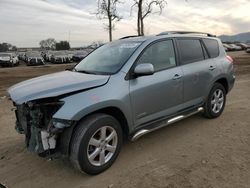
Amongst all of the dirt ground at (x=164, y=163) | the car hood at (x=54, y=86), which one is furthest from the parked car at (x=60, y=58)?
the car hood at (x=54, y=86)

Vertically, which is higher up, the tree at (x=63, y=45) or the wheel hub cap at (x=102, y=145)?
the tree at (x=63, y=45)

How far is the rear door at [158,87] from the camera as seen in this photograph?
13.6ft

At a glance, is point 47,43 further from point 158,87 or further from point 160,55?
point 158,87

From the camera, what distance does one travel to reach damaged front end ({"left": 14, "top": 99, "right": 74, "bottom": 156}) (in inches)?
135

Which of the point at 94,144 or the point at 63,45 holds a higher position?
the point at 63,45

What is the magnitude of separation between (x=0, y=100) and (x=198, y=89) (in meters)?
6.12

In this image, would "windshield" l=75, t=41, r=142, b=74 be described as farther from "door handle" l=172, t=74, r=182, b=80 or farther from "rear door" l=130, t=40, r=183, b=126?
"door handle" l=172, t=74, r=182, b=80

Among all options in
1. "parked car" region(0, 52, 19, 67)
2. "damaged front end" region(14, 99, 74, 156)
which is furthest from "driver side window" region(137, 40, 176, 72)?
"parked car" region(0, 52, 19, 67)

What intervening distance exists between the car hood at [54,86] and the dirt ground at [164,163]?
108cm

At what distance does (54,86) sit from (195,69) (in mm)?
2671

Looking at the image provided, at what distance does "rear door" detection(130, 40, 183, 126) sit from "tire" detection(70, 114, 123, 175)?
1.47 feet

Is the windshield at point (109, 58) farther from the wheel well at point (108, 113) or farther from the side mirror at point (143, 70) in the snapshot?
the wheel well at point (108, 113)

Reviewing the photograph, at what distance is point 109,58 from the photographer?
15.0ft

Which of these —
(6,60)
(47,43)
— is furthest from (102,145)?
(47,43)
